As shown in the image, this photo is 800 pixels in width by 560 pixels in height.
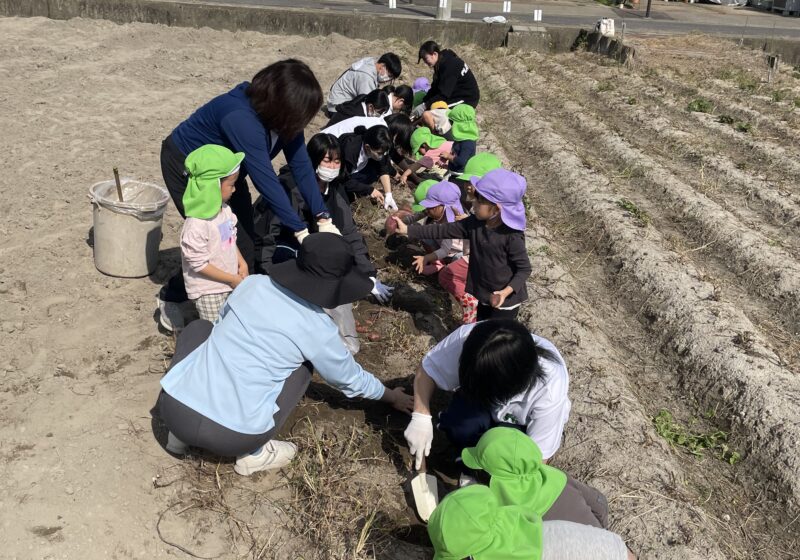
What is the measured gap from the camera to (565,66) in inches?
555

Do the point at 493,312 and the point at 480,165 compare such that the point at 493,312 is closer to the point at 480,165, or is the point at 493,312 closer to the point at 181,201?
the point at 480,165

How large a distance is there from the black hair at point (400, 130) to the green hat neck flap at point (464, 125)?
1.34 feet

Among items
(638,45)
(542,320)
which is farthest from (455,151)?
(638,45)

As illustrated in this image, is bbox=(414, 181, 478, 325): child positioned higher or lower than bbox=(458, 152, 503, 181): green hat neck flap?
lower

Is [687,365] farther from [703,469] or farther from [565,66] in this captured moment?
[565,66]

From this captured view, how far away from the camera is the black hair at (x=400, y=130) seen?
624cm

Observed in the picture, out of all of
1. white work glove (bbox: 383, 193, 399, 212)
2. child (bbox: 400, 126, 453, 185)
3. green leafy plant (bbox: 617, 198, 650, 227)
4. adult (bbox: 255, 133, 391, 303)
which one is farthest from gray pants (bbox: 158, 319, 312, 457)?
green leafy plant (bbox: 617, 198, 650, 227)

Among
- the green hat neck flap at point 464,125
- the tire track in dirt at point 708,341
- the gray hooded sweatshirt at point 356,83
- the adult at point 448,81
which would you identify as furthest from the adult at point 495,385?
the gray hooded sweatshirt at point 356,83

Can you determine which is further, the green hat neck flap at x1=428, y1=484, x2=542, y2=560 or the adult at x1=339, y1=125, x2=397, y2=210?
the adult at x1=339, y1=125, x2=397, y2=210

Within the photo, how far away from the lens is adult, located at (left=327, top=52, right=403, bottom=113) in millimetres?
7875

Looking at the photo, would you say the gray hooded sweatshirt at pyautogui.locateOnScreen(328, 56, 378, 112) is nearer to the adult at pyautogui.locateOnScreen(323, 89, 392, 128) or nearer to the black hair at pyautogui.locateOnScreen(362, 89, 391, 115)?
the adult at pyautogui.locateOnScreen(323, 89, 392, 128)

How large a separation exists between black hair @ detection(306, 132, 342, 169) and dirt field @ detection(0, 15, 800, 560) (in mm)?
1015

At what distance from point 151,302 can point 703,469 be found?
11.1 feet

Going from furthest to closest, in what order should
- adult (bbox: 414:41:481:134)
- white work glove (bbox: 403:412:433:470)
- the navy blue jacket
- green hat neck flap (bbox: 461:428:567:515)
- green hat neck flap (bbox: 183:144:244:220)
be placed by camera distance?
adult (bbox: 414:41:481:134), the navy blue jacket, green hat neck flap (bbox: 183:144:244:220), white work glove (bbox: 403:412:433:470), green hat neck flap (bbox: 461:428:567:515)
